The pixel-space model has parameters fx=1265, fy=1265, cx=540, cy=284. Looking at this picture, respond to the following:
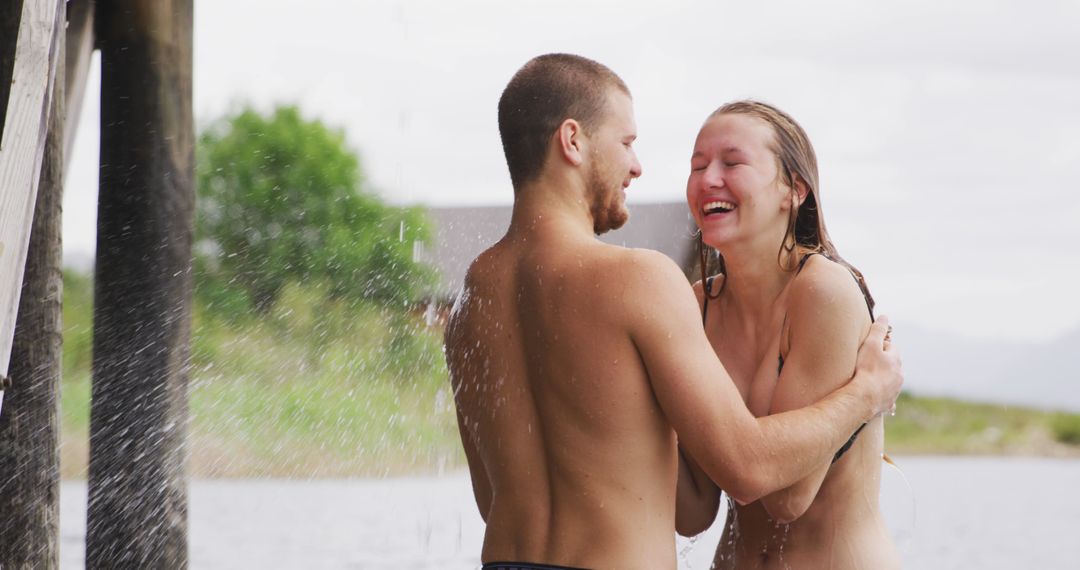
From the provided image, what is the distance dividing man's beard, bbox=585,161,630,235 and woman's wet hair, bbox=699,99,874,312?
0.57 metres

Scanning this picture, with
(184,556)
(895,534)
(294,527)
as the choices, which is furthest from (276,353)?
(184,556)

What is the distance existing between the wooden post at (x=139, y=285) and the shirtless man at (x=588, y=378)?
296cm

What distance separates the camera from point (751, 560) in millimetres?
3195

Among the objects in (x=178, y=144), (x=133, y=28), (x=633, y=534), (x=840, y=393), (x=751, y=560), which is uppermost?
(x=133, y=28)

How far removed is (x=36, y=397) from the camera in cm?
378

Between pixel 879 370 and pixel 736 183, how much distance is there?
59cm

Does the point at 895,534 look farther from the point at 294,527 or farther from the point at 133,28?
the point at 133,28

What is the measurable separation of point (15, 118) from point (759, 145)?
5.91 feet

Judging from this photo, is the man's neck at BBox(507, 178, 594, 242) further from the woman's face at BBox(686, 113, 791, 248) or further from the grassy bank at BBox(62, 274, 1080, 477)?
the grassy bank at BBox(62, 274, 1080, 477)

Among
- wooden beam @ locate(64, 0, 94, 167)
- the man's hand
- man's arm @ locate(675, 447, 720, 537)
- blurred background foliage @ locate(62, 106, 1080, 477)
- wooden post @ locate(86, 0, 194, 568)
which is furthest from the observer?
blurred background foliage @ locate(62, 106, 1080, 477)


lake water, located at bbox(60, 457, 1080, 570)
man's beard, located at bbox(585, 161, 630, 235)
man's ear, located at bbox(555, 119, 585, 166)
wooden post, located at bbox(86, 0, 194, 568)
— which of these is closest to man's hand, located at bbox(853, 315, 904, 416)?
man's beard, located at bbox(585, 161, 630, 235)

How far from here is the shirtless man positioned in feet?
8.60

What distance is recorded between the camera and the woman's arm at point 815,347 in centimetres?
295

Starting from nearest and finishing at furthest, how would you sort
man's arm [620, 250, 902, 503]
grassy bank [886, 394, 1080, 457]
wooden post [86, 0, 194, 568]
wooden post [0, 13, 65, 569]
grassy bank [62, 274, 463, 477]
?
man's arm [620, 250, 902, 503], wooden post [0, 13, 65, 569], wooden post [86, 0, 194, 568], grassy bank [62, 274, 463, 477], grassy bank [886, 394, 1080, 457]
